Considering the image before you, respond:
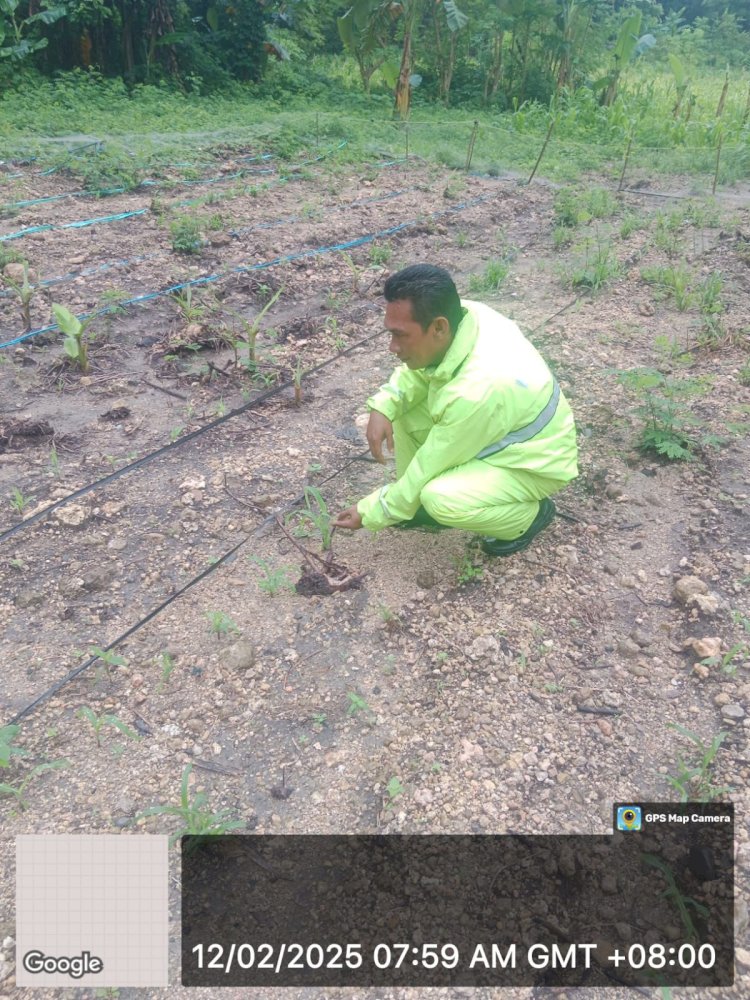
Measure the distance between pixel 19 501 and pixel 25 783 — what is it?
1247 millimetres

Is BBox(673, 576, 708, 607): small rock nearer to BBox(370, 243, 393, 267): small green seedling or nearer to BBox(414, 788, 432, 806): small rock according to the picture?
BBox(414, 788, 432, 806): small rock

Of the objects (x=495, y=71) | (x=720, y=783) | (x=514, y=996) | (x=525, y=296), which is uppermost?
(x=495, y=71)

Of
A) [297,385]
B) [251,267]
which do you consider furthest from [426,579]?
[251,267]

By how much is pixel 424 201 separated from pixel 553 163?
2.46 meters

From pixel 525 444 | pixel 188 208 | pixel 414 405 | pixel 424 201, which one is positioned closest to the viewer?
pixel 525 444

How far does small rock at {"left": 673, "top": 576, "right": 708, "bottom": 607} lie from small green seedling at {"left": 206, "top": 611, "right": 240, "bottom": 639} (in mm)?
1514

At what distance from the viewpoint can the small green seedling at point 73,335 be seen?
11.7 ft

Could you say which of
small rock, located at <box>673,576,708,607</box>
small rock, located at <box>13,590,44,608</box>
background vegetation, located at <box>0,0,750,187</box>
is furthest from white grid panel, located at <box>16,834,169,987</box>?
background vegetation, located at <box>0,0,750,187</box>

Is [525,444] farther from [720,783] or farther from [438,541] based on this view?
[720,783]

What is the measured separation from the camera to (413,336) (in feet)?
7.62

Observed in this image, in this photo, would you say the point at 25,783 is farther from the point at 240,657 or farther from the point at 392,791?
the point at 392,791

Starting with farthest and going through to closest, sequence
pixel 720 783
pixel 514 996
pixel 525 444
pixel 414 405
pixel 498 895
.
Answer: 1. pixel 414 405
2. pixel 525 444
3. pixel 720 783
4. pixel 498 895
5. pixel 514 996

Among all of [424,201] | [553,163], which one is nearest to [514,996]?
[424,201]

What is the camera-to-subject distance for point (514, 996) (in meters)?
1.59
